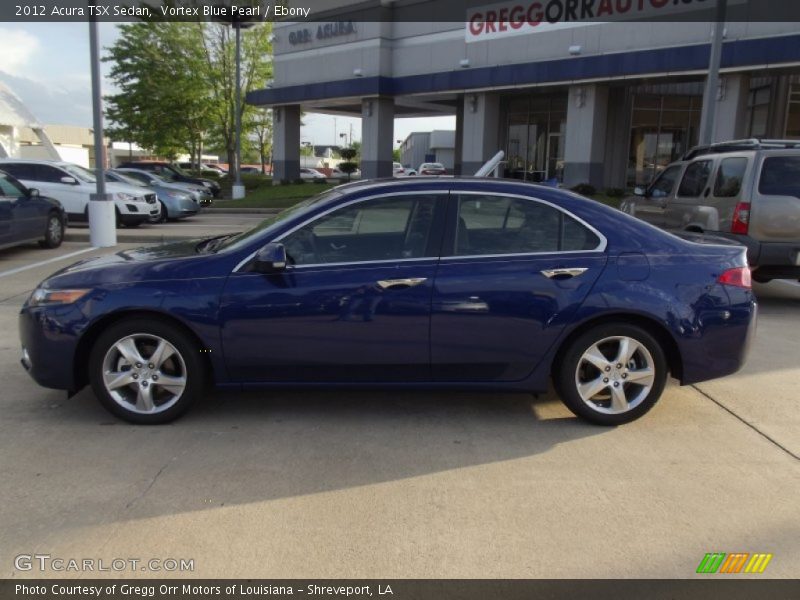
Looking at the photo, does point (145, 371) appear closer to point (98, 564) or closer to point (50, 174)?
point (98, 564)

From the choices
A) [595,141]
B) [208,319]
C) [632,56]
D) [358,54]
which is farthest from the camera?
[358,54]

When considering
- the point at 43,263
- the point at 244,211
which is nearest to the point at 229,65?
the point at 244,211

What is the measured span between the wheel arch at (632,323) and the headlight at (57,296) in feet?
10.1

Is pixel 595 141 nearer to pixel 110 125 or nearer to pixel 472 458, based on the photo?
pixel 472 458

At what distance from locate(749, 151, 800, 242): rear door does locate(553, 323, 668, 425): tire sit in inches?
179

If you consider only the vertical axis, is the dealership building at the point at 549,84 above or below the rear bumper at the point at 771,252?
above

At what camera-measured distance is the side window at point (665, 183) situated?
981 cm

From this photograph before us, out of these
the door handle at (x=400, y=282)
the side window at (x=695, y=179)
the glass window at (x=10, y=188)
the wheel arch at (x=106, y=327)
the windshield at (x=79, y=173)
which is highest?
the side window at (x=695, y=179)

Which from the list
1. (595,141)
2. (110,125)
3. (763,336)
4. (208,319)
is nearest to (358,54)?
(595,141)

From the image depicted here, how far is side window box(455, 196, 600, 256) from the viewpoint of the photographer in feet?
14.7

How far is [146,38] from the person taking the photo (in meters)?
36.3

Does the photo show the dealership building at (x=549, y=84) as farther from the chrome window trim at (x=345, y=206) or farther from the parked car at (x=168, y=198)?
the chrome window trim at (x=345, y=206)

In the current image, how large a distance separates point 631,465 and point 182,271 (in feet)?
9.90

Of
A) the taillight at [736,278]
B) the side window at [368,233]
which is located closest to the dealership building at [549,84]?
the taillight at [736,278]
